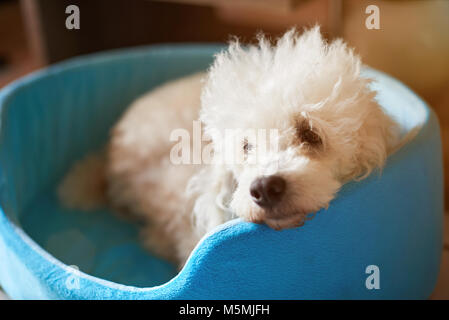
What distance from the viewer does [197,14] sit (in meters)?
2.70

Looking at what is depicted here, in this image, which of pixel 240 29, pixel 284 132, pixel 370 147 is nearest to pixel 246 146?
pixel 284 132

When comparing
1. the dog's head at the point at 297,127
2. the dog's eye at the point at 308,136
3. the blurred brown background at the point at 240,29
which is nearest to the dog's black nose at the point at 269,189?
the dog's head at the point at 297,127

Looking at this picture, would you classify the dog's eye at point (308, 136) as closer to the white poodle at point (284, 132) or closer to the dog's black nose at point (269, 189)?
the white poodle at point (284, 132)

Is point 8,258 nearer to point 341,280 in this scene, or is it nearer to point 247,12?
point 341,280

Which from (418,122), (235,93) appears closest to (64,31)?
(235,93)

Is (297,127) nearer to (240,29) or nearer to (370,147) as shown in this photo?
(370,147)

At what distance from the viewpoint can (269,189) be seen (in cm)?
91

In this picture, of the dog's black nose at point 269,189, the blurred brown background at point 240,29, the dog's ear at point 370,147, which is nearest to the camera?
the dog's black nose at point 269,189

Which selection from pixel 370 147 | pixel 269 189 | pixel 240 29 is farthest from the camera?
pixel 240 29

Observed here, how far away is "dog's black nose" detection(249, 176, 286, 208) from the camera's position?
91 centimetres

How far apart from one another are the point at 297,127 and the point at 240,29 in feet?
5.72

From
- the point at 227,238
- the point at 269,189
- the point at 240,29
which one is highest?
the point at 240,29

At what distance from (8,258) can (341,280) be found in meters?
0.78

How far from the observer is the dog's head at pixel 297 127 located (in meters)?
0.92
